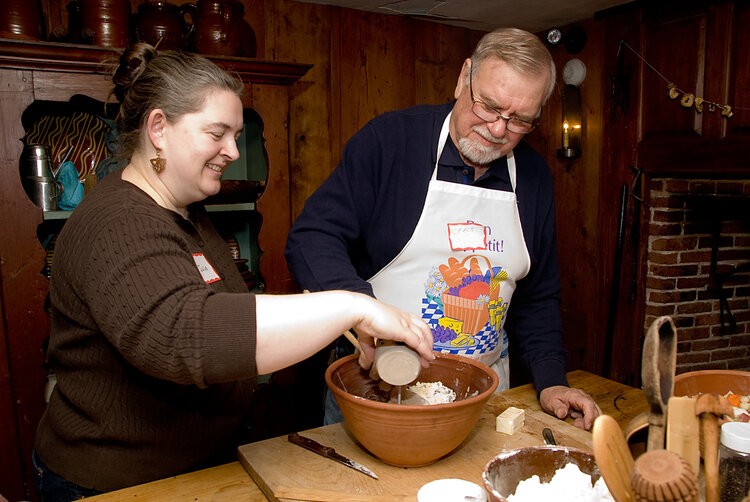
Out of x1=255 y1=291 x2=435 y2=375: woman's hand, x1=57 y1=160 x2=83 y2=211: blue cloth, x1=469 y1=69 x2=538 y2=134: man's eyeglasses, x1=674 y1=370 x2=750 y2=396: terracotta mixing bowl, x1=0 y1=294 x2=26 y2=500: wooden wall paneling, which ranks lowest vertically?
x1=0 y1=294 x2=26 y2=500: wooden wall paneling

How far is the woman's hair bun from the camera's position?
1276 millimetres

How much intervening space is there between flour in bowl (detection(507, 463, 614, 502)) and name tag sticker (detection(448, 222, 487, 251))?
0.81m

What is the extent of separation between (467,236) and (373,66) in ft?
5.95

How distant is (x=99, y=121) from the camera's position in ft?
8.30

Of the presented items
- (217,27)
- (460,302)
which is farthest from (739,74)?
(217,27)

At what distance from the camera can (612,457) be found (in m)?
0.63

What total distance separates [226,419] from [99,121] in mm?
1778

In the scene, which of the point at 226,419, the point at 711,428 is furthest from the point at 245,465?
the point at 711,428

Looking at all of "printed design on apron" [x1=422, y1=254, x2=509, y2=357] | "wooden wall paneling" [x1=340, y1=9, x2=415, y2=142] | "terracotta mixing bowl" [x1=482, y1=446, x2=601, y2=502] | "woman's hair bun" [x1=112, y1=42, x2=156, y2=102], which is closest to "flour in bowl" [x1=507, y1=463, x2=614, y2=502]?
"terracotta mixing bowl" [x1=482, y1=446, x2=601, y2=502]

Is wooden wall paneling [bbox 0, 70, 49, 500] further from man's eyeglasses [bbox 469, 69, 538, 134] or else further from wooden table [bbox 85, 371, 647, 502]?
man's eyeglasses [bbox 469, 69, 538, 134]

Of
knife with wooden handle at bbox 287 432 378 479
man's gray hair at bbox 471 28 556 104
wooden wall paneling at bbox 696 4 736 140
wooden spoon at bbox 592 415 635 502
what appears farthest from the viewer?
wooden wall paneling at bbox 696 4 736 140

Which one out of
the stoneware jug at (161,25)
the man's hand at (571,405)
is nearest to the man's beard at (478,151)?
the man's hand at (571,405)

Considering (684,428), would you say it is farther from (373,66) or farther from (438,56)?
(438,56)

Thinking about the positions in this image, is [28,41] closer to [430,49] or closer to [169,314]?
[169,314]
